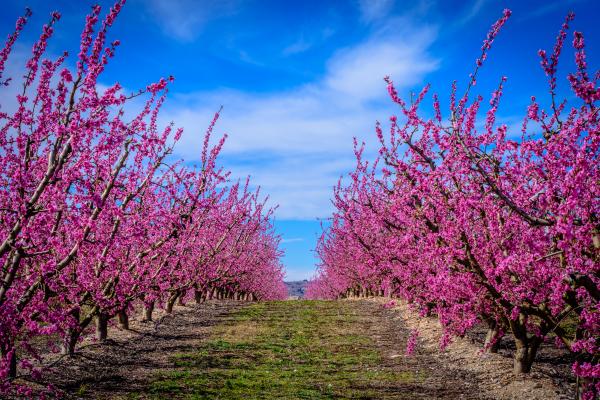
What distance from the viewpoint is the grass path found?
10.4 metres

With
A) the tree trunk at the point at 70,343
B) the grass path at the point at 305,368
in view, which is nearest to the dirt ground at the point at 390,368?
the grass path at the point at 305,368

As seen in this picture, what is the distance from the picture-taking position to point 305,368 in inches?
517

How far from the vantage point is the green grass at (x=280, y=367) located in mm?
10469

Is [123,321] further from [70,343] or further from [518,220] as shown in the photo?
[518,220]

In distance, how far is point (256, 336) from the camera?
746 inches

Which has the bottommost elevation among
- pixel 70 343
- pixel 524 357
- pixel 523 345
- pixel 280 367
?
pixel 280 367

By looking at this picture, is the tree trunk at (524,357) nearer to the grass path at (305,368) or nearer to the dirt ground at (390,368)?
the dirt ground at (390,368)

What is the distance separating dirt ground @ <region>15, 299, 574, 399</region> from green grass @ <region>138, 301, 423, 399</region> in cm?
23

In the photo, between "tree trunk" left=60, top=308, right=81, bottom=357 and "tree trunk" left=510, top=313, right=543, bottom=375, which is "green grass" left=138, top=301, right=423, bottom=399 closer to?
"tree trunk" left=510, top=313, right=543, bottom=375

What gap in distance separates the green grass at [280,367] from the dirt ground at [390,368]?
0.23 meters

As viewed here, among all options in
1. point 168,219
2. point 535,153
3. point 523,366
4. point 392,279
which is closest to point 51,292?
point 168,219

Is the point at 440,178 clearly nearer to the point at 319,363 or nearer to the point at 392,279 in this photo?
the point at 319,363

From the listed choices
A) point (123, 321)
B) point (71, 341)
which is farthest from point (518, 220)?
point (123, 321)

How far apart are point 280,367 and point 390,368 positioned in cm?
315
